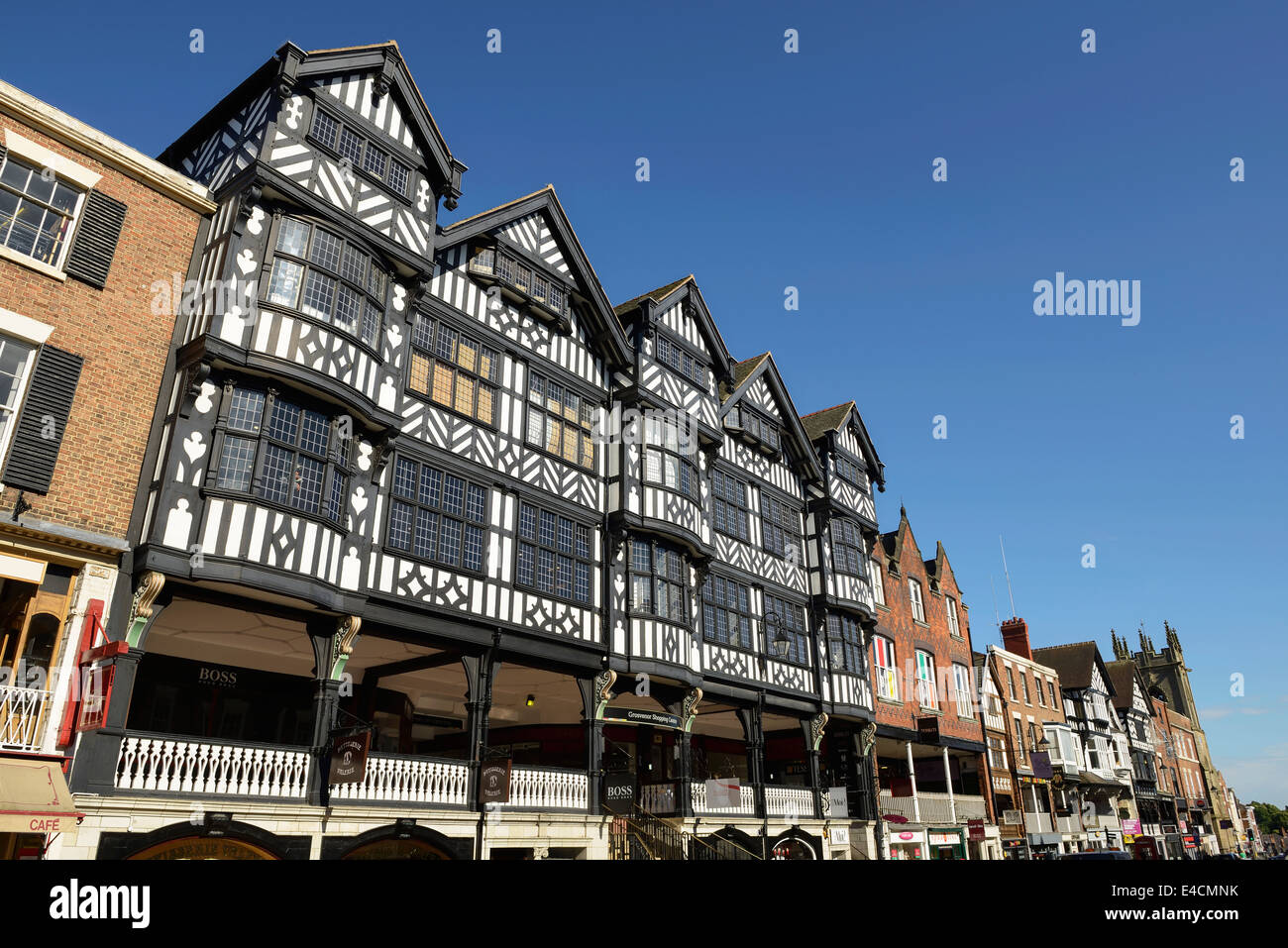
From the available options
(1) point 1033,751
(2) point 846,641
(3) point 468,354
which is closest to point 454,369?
(3) point 468,354

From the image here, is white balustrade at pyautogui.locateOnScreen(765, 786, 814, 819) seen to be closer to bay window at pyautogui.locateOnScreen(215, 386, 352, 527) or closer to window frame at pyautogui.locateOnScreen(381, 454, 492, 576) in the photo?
window frame at pyautogui.locateOnScreen(381, 454, 492, 576)

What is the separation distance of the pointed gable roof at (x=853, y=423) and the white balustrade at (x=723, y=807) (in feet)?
49.2

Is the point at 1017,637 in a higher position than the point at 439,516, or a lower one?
higher

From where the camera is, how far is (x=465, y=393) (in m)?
19.3

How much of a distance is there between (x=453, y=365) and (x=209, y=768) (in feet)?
31.3

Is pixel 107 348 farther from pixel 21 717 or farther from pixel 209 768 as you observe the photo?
pixel 209 768

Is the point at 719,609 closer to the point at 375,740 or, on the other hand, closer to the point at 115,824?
the point at 375,740

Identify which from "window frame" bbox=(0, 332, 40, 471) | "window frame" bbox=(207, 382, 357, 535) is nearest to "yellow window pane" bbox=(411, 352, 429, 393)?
"window frame" bbox=(207, 382, 357, 535)

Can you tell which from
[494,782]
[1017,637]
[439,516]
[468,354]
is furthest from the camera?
[1017,637]

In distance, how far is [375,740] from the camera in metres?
20.6

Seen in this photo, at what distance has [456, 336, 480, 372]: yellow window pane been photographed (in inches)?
766

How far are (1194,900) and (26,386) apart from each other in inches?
606

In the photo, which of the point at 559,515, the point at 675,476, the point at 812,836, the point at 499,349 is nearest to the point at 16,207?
the point at 499,349

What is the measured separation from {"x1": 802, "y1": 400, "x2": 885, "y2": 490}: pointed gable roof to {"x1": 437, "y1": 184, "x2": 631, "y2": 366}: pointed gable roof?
13011 mm
